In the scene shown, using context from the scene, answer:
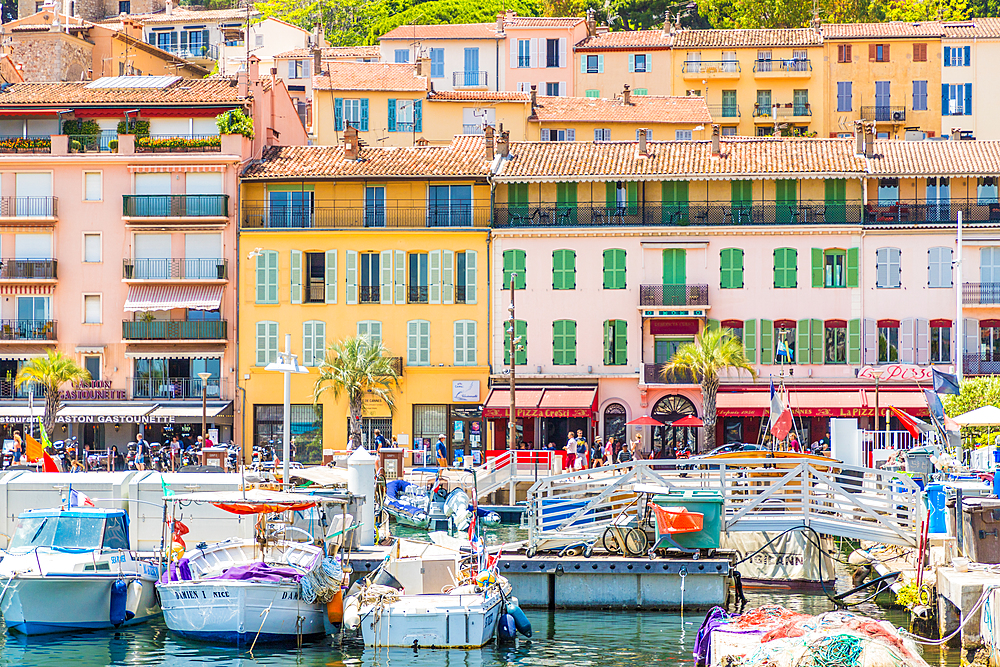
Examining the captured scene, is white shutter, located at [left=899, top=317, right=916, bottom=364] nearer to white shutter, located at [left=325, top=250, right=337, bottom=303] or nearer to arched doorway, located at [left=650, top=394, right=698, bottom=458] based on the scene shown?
arched doorway, located at [left=650, top=394, right=698, bottom=458]

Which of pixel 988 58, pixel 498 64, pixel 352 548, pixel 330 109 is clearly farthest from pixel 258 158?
pixel 988 58

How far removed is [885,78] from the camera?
71812 mm

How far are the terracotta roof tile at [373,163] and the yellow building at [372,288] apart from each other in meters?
0.11

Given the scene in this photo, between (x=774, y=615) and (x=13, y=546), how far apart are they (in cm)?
1401

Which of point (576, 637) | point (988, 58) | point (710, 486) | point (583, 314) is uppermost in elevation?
point (988, 58)

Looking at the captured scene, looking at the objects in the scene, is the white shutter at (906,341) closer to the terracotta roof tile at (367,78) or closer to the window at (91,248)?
the terracotta roof tile at (367,78)

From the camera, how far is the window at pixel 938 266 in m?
51.5

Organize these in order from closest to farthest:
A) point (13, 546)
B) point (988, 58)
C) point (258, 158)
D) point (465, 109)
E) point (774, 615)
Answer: point (774, 615)
point (13, 546)
point (258, 158)
point (465, 109)
point (988, 58)

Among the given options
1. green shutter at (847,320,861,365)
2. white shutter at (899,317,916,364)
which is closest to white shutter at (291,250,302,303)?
green shutter at (847,320,861,365)

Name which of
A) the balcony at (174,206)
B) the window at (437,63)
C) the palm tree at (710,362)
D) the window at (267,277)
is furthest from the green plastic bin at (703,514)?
the window at (437,63)

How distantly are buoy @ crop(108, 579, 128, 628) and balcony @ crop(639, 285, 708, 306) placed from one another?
2904cm

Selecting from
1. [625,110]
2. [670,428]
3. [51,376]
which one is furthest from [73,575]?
[625,110]

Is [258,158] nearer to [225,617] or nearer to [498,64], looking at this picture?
[498,64]

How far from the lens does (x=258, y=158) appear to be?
55688mm
